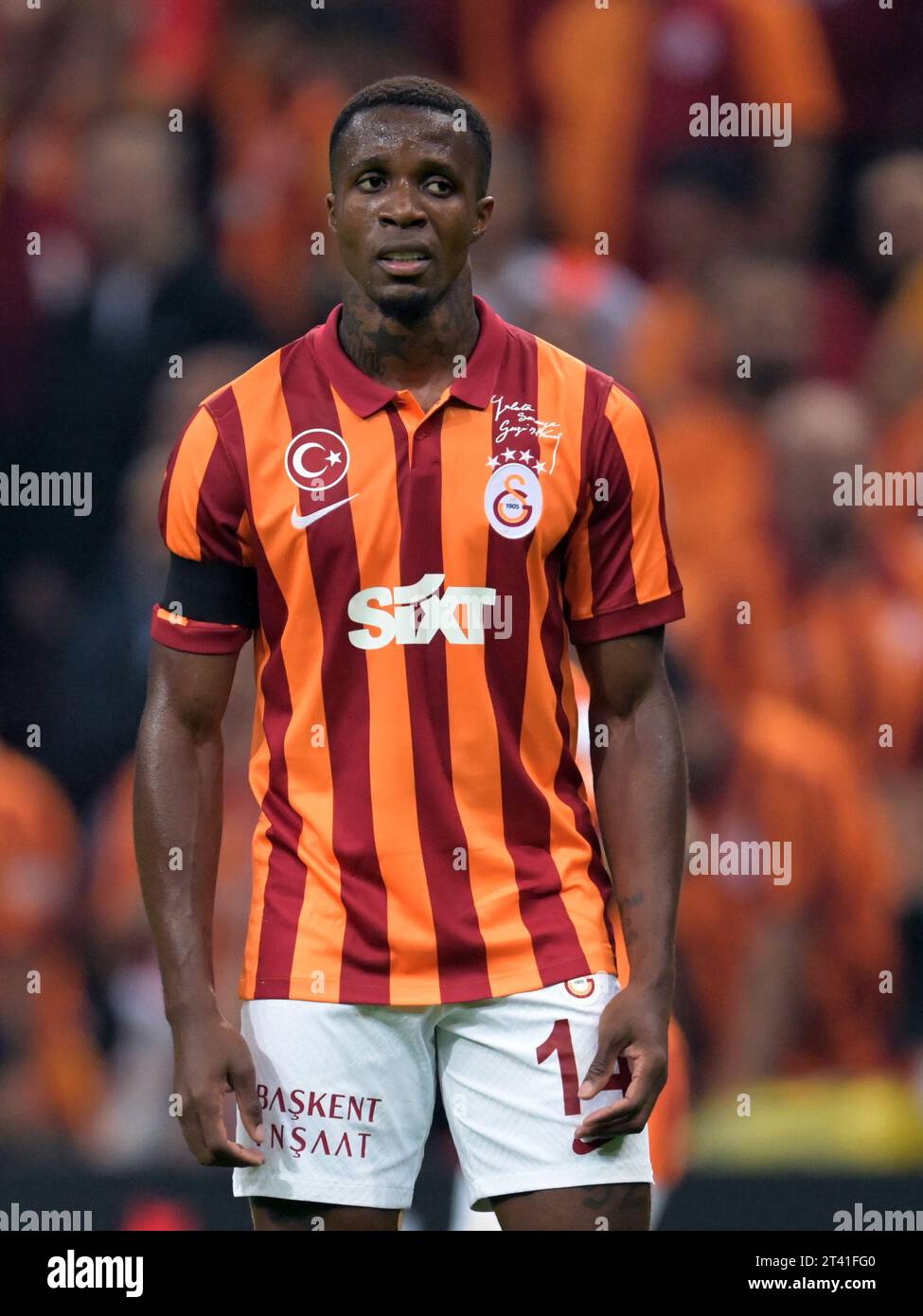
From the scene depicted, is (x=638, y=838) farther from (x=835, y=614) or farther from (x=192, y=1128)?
(x=835, y=614)

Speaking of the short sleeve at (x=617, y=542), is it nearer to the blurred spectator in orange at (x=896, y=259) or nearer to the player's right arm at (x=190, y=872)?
the player's right arm at (x=190, y=872)

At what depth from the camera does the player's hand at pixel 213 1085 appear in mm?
2463

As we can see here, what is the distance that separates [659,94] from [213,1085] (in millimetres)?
3266

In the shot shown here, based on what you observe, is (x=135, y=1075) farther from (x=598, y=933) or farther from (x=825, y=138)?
(x=825, y=138)

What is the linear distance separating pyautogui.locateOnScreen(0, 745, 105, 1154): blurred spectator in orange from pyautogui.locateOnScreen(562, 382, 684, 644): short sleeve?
236 centimetres

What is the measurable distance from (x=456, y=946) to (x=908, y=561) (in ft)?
8.57

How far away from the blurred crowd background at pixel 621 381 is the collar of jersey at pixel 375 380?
6.19ft

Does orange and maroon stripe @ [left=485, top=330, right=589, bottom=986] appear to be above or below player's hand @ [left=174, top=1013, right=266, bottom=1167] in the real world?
above

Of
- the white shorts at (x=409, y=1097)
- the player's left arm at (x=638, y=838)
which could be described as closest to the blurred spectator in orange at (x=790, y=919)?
the player's left arm at (x=638, y=838)

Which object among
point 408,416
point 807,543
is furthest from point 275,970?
point 807,543

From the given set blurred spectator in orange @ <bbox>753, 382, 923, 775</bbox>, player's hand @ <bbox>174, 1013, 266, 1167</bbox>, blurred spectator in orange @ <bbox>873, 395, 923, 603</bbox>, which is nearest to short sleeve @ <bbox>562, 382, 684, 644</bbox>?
player's hand @ <bbox>174, 1013, 266, 1167</bbox>

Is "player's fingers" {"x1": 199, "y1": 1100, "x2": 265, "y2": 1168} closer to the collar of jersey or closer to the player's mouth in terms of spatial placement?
the collar of jersey

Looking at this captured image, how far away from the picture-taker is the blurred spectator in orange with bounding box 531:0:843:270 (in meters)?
5.03

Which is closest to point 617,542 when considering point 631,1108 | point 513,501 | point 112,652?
point 513,501
